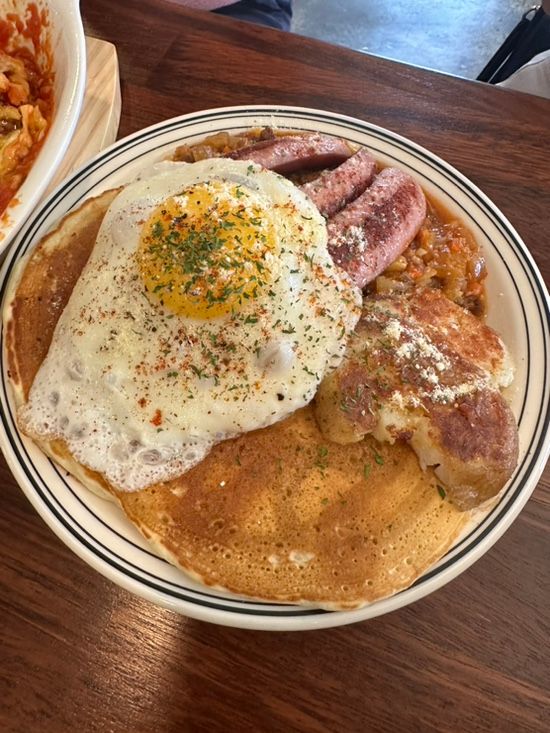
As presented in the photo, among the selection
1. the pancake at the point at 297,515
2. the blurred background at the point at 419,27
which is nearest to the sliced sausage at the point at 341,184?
the pancake at the point at 297,515

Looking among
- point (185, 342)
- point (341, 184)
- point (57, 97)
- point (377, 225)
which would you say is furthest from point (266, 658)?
point (57, 97)

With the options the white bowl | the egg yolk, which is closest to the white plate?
the white bowl

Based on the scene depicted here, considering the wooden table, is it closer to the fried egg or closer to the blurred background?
the fried egg

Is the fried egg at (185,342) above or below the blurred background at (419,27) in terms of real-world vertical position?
below

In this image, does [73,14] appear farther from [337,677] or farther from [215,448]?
[337,677]

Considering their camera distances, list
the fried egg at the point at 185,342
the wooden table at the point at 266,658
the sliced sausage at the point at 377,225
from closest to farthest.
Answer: the wooden table at the point at 266,658
the fried egg at the point at 185,342
the sliced sausage at the point at 377,225

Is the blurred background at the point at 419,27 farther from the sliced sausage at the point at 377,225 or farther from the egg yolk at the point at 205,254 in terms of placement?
the egg yolk at the point at 205,254
